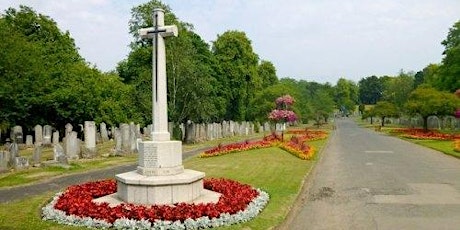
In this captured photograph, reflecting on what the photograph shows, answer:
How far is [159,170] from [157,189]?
26.7 inches

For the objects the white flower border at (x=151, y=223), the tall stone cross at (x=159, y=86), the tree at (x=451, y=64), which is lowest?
the white flower border at (x=151, y=223)

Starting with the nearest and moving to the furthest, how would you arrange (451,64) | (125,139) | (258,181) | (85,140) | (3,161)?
1. (258,181)
2. (3,161)
3. (85,140)
4. (125,139)
5. (451,64)

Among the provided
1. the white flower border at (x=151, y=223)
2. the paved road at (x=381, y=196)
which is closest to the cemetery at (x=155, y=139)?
the white flower border at (x=151, y=223)

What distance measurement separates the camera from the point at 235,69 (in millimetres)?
67312

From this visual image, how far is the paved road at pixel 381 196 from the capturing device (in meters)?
11.3

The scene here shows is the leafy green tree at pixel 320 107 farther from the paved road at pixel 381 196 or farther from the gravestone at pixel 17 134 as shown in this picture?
the paved road at pixel 381 196

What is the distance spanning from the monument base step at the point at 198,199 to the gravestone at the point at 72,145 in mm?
12607

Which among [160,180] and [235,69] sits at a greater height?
[235,69]

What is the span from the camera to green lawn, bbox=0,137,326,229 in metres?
10.7

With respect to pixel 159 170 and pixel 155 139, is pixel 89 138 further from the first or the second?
pixel 159 170

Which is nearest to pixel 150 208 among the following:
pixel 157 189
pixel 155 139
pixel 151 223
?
pixel 151 223

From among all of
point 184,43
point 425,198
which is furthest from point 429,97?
point 425,198

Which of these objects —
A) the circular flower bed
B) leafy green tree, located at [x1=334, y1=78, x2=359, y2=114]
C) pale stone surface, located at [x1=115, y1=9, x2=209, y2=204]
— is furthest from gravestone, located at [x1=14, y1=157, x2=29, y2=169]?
leafy green tree, located at [x1=334, y1=78, x2=359, y2=114]

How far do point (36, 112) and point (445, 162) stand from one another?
106 ft
